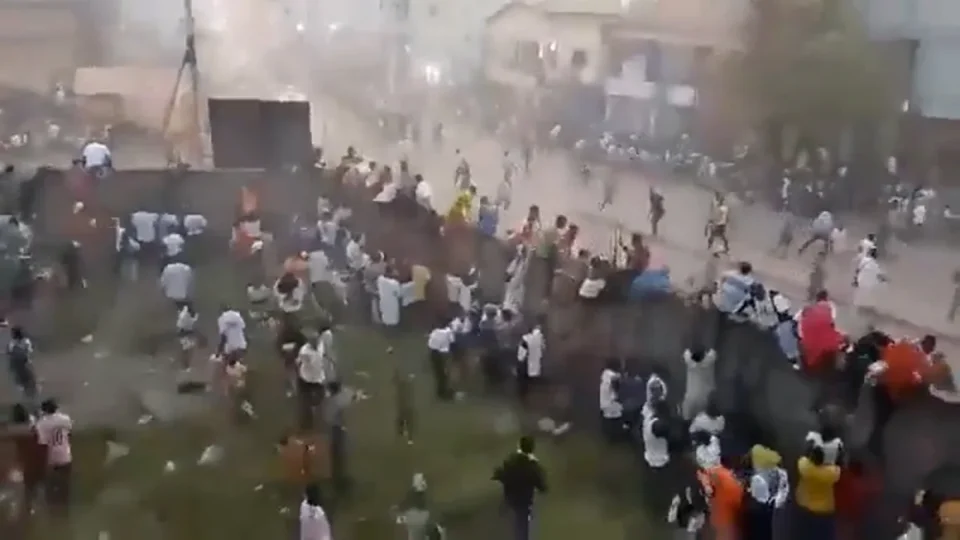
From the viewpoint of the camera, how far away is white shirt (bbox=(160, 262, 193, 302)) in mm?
6164

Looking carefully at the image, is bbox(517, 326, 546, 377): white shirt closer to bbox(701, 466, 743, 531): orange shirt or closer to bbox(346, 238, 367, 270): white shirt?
bbox(346, 238, 367, 270): white shirt

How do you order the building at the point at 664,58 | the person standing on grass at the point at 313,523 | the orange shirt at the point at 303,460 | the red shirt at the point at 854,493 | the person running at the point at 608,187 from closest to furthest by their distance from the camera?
1. the red shirt at the point at 854,493
2. the person standing on grass at the point at 313,523
3. the orange shirt at the point at 303,460
4. the building at the point at 664,58
5. the person running at the point at 608,187

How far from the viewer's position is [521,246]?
6312 millimetres

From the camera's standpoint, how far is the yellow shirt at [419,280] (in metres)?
6.19

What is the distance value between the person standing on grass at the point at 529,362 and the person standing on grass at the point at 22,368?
2682mm

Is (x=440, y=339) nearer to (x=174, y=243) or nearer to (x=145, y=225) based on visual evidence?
(x=174, y=243)

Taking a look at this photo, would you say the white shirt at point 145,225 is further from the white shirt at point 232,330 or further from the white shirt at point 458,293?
the white shirt at point 458,293

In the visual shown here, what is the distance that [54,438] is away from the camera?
574 centimetres

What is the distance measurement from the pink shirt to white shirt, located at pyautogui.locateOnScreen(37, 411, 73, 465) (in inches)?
51.7

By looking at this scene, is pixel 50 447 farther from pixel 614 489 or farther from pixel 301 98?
pixel 614 489

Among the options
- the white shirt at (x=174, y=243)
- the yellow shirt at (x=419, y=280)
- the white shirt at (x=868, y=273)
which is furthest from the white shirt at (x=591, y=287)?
the white shirt at (x=174, y=243)

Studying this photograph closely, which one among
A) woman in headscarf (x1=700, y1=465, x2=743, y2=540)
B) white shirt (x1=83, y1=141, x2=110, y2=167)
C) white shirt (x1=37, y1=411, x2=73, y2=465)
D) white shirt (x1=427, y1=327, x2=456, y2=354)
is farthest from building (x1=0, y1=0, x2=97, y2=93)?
woman in headscarf (x1=700, y1=465, x2=743, y2=540)

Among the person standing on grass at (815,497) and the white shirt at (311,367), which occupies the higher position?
the white shirt at (311,367)

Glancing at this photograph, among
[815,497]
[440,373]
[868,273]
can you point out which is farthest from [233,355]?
[868,273]
